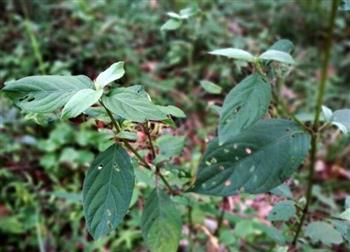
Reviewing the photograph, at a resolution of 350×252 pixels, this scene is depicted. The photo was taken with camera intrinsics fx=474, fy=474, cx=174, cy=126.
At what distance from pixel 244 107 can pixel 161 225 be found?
282 mm

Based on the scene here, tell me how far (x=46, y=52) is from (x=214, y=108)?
1783mm

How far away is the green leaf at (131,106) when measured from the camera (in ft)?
2.18

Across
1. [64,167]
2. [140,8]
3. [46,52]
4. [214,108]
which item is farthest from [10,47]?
[214,108]

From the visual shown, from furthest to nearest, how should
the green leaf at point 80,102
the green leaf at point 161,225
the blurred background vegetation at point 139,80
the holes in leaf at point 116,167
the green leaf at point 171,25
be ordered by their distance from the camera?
the blurred background vegetation at point 139,80 → the green leaf at point 171,25 → the green leaf at point 161,225 → the holes in leaf at point 116,167 → the green leaf at point 80,102

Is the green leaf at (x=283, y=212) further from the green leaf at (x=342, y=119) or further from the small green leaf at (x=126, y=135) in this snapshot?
the small green leaf at (x=126, y=135)

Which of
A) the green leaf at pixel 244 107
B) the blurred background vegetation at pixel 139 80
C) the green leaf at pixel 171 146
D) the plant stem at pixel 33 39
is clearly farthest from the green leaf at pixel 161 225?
the plant stem at pixel 33 39

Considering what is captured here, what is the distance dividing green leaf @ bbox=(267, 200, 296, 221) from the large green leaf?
0.20 m

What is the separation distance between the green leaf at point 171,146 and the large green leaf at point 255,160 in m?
0.19

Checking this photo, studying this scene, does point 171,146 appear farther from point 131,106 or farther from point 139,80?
point 139,80

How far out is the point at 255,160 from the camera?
0.75 metres

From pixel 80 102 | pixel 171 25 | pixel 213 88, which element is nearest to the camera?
pixel 80 102

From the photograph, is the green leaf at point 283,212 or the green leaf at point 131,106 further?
the green leaf at point 283,212

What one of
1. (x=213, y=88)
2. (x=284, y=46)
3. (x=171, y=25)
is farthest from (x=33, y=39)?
(x=284, y=46)

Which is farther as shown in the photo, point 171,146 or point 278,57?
point 171,146
